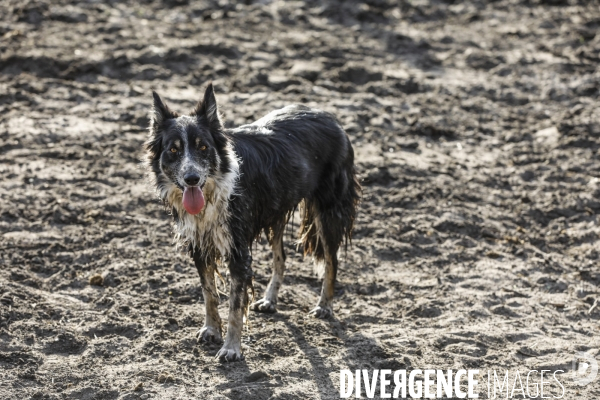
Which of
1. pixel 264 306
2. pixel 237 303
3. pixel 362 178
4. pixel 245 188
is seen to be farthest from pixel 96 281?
pixel 362 178

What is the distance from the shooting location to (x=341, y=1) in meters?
15.7

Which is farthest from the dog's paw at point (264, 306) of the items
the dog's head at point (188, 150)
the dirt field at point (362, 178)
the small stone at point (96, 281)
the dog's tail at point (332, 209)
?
the dog's head at point (188, 150)

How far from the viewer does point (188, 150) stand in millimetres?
6426

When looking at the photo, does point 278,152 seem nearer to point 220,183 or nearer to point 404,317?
point 220,183

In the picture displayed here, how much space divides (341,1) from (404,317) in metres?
9.36

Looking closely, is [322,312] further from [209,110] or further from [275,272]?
[209,110]

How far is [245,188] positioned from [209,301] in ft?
3.44

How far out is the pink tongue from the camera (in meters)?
6.39

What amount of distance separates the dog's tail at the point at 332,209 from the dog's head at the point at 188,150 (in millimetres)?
1540

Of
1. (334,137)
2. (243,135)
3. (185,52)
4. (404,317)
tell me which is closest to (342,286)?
(404,317)

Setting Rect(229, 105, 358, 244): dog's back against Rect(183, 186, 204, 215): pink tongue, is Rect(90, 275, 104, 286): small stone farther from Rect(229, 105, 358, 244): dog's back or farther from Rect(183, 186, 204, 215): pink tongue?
Rect(183, 186, 204, 215): pink tongue

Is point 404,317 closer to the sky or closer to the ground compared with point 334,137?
closer to the ground

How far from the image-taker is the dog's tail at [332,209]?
26.0 ft

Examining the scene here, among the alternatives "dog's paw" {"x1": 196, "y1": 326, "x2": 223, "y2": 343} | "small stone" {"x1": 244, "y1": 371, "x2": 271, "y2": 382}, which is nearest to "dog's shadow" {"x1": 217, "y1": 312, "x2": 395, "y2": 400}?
"small stone" {"x1": 244, "y1": 371, "x2": 271, "y2": 382}
